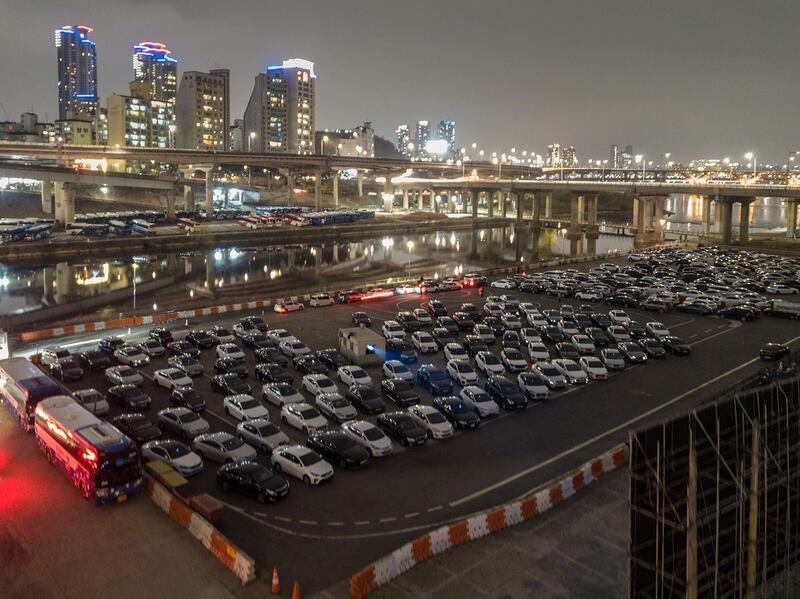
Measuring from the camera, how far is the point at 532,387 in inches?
839

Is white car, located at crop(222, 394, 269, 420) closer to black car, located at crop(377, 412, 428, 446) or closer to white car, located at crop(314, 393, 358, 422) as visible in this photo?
white car, located at crop(314, 393, 358, 422)

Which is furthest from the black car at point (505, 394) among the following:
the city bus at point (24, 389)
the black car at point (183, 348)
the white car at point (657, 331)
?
the city bus at point (24, 389)

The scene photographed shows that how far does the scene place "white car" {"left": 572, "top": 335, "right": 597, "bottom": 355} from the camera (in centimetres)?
2677

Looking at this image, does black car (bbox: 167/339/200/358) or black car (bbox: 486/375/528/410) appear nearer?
black car (bbox: 486/375/528/410)

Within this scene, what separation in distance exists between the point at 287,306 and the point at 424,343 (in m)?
10.4

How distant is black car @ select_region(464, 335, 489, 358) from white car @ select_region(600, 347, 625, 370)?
4.46 meters

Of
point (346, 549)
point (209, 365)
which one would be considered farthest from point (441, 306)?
point (346, 549)

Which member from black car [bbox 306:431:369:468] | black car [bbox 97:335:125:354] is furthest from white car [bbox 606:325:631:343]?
black car [bbox 97:335:125:354]

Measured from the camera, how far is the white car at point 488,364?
23781 millimetres

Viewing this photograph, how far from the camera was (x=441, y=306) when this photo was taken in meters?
34.8

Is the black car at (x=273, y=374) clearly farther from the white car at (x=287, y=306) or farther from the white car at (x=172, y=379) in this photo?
the white car at (x=287, y=306)

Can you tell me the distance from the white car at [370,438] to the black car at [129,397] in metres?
6.61

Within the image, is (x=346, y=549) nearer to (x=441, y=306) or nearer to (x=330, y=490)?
(x=330, y=490)

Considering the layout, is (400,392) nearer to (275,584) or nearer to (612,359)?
(612,359)
